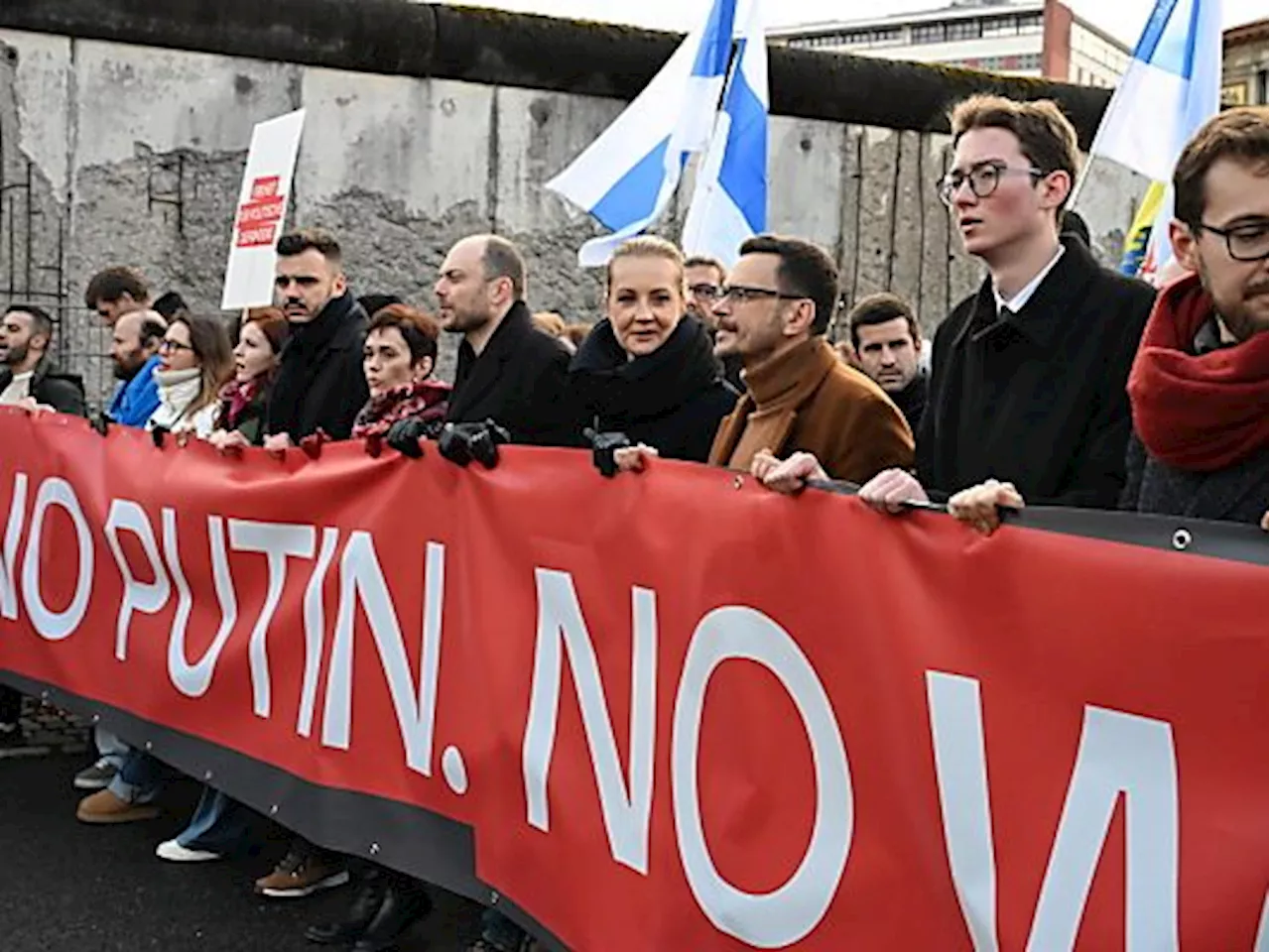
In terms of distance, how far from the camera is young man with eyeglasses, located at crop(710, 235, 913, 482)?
11.5 feet

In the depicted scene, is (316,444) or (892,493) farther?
(316,444)

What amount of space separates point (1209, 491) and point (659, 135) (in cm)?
477

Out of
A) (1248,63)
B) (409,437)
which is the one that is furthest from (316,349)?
(1248,63)

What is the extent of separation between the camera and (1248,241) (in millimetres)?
2316

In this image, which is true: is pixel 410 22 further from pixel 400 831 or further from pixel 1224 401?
pixel 1224 401

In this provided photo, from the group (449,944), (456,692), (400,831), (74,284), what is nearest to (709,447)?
(456,692)

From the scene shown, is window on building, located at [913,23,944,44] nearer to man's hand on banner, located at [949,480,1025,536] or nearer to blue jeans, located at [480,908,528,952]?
blue jeans, located at [480,908,528,952]

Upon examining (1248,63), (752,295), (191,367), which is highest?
(1248,63)

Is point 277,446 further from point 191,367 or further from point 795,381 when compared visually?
point 795,381

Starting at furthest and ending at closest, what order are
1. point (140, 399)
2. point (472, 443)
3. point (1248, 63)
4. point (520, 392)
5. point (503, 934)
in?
point (1248, 63)
point (140, 399)
point (520, 392)
point (503, 934)
point (472, 443)

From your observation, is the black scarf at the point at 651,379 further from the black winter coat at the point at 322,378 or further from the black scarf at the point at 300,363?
the black scarf at the point at 300,363

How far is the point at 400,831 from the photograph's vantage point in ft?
12.6

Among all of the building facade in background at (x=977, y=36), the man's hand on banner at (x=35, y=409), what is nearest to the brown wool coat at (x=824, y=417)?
the man's hand on banner at (x=35, y=409)

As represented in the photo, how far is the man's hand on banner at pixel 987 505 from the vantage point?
94.6 inches
